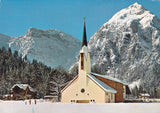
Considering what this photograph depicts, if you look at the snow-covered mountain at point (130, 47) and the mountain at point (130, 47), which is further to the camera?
the snow-covered mountain at point (130, 47)

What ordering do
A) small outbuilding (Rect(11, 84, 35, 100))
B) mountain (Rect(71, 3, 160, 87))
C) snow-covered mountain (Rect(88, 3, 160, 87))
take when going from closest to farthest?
small outbuilding (Rect(11, 84, 35, 100)) → mountain (Rect(71, 3, 160, 87)) → snow-covered mountain (Rect(88, 3, 160, 87))

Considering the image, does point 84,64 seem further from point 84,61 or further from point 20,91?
point 20,91

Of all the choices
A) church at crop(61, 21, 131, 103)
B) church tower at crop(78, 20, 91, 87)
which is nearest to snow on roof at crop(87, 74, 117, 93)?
church at crop(61, 21, 131, 103)

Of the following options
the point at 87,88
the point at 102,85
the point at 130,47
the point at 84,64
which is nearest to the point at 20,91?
the point at 84,64

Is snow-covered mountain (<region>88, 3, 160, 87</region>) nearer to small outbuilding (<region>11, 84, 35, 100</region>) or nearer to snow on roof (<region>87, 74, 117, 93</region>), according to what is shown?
small outbuilding (<region>11, 84, 35, 100</region>)

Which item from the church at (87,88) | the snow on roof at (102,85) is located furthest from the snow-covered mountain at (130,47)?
the snow on roof at (102,85)

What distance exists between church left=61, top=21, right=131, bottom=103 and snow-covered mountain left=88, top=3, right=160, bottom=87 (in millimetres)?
118809

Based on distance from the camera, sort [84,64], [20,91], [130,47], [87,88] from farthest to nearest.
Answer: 1. [130,47]
2. [20,91]
3. [84,64]
4. [87,88]

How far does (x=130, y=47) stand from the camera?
582 feet

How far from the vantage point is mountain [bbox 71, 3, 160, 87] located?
159 metres

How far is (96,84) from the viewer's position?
3350 centimetres

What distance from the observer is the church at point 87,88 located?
33.2 meters

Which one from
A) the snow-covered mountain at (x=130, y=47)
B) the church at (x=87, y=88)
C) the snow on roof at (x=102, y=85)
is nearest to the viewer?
the snow on roof at (x=102, y=85)

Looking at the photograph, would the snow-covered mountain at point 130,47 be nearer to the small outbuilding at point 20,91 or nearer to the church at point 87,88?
the small outbuilding at point 20,91
